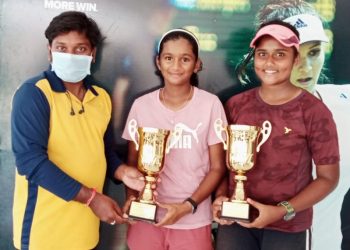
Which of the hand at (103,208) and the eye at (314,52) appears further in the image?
the eye at (314,52)

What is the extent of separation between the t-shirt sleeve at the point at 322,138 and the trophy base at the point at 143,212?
32.1 inches

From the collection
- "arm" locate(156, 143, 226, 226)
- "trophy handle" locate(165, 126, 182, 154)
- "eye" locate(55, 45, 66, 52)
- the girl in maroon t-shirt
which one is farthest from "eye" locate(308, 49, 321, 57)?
"eye" locate(55, 45, 66, 52)

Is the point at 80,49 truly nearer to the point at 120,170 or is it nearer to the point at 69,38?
the point at 69,38

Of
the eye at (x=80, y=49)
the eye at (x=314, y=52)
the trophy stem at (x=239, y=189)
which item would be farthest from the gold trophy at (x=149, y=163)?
the eye at (x=314, y=52)

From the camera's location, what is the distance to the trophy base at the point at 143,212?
1836 millimetres

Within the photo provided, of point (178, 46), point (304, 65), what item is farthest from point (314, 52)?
point (178, 46)

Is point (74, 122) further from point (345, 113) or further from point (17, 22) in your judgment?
point (345, 113)

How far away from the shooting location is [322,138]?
1.83 meters

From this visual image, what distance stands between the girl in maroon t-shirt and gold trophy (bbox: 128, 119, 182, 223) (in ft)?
1.09

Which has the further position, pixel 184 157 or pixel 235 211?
pixel 184 157

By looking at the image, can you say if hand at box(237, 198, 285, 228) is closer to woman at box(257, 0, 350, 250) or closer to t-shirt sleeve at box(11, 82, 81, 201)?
t-shirt sleeve at box(11, 82, 81, 201)

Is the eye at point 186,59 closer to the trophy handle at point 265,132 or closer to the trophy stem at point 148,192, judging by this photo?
the trophy handle at point 265,132

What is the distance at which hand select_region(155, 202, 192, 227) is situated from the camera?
1.86m

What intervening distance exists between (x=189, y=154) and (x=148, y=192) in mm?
302
